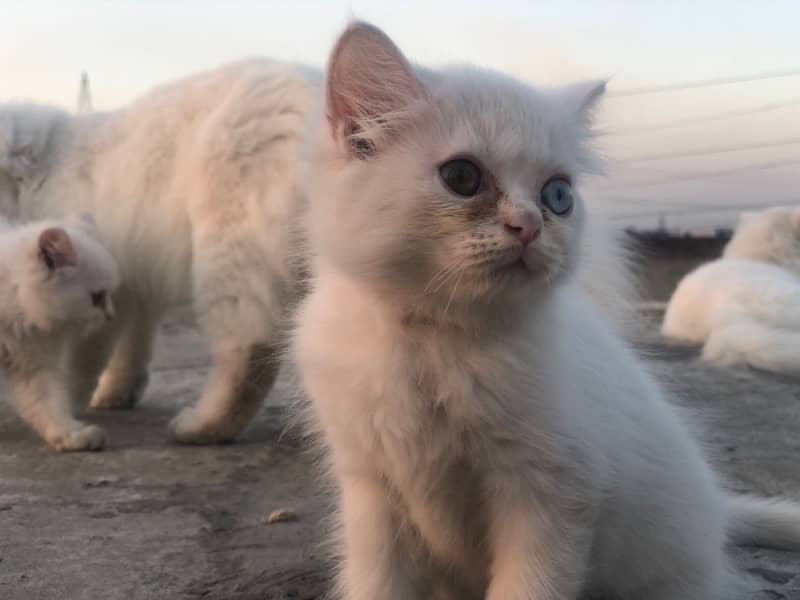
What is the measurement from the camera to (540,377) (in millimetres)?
1523

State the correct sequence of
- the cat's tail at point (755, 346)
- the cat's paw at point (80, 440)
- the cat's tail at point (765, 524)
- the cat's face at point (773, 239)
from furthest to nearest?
the cat's face at point (773, 239), the cat's tail at point (755, 346), the cat's paw at point (80, 440), the cat's tail at point (765, 524)

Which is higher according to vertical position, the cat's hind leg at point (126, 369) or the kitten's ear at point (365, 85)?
the kitten's ear at point (365, 85)

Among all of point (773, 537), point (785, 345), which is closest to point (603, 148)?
point (773, 537)

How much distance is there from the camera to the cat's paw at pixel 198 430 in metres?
3.34

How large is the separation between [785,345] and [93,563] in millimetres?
3640

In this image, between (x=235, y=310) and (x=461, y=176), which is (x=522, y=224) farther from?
(x=235, y=310)

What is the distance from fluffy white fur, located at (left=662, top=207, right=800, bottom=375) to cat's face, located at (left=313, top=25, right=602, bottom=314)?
11.5 feet

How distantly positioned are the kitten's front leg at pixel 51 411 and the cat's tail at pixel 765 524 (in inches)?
84.2

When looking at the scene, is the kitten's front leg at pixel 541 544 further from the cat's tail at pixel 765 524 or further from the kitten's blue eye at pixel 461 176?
the cat's tail at pixel 765 524

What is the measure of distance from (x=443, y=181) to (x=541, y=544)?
23.2 inches

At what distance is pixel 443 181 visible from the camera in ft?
4.64

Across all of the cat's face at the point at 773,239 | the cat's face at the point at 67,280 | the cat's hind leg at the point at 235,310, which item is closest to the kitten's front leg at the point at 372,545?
the cat's hind leg at the point at 235,310

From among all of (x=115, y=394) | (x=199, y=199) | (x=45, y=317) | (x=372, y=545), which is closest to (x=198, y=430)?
(x=45, y=317)

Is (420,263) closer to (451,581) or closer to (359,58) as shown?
(359,58)
